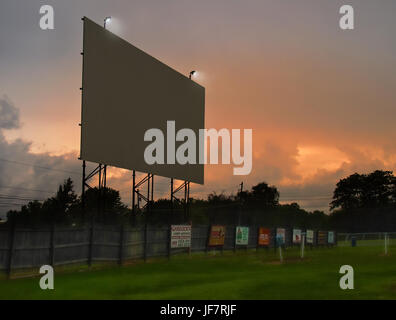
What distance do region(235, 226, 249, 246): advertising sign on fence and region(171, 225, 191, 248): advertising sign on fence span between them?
27.7 ft

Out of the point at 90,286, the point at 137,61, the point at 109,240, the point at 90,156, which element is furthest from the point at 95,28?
the point at 90,286

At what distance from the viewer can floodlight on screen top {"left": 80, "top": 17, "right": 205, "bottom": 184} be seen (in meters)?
35.4

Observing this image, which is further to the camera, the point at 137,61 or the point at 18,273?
the point at 137,61

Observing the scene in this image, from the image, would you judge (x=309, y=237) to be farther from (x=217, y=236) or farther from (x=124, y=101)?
(x=124, y=101)

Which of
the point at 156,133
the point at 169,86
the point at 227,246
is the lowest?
the point at 227,246

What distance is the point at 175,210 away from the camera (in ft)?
356

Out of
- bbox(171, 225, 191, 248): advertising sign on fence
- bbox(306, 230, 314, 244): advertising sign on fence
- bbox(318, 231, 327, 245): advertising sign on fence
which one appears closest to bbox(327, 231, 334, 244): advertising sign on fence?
bbox(318, 231, 327, 245): advertising sign on fence

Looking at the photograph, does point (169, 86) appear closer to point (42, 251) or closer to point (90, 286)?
point (42, 251)

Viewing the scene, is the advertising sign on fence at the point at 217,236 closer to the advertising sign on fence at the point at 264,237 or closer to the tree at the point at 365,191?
the advertising sign on fence at the point at 264,237

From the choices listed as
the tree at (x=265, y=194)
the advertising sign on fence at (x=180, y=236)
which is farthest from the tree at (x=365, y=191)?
the advertising sign on fence at (x=180, y=236)

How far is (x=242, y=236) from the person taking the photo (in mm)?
45188

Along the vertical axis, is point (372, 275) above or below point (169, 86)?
below

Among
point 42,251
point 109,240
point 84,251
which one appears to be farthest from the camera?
point 109,240
